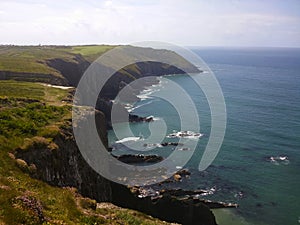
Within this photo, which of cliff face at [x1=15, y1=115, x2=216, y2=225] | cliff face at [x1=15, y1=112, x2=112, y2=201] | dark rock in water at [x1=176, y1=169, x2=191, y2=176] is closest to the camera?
cliff face at [x1=15, y1=112, x2=112, y2=201]

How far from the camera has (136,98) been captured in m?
139

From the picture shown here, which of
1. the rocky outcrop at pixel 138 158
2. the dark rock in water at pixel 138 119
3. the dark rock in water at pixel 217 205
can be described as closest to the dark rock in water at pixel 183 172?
the rocky outcrop at pixel 138 158

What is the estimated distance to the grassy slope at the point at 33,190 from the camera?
17688 mm

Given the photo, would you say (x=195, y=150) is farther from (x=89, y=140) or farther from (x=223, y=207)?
(x=89, y=140)

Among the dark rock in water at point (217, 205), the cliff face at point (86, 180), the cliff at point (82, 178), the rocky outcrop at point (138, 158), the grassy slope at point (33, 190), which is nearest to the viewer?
the grassy slope at point (33, 190)

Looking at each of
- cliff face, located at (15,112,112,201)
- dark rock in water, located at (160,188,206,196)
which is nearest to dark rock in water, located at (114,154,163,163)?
dark rock in water, located at (160,188,206,196)

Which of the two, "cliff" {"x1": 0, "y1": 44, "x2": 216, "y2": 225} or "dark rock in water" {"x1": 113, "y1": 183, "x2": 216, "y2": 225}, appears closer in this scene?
"cliff" {"x1": 0, "y1": 44, "x2": 216, "y2": 225}

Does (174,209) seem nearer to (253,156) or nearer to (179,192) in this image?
(179,192)

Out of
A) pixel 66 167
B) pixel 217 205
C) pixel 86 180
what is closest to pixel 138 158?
pixel 217 205

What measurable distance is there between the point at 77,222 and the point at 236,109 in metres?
108

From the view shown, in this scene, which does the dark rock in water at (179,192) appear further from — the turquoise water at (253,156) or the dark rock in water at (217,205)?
the dark rock in water at (217,205)

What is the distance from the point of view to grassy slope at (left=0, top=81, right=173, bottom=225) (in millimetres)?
17688

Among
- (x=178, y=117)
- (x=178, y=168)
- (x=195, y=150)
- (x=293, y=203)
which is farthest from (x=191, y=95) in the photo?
(x=293, y=203)

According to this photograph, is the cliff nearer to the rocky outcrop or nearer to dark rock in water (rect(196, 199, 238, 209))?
dark rock in water (rect(196, 199, 238, 209))
